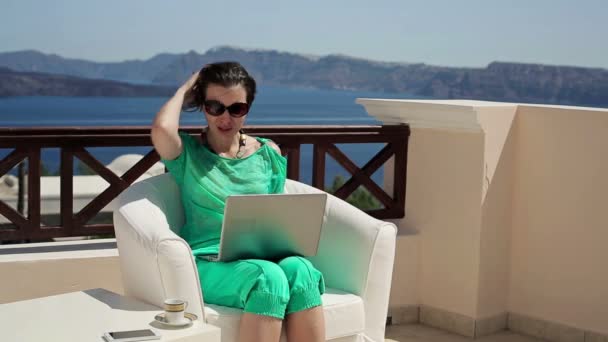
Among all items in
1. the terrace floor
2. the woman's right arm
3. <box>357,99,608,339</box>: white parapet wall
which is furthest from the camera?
the terrace floor

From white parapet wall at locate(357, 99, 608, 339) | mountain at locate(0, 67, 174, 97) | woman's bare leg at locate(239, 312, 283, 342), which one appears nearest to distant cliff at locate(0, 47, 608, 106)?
mountain at locate(0, 67, 174, 97)

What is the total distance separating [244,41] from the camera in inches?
2709

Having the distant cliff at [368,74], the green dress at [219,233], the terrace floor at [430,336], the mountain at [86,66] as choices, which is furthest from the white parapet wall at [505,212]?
the mountain at [86,66]

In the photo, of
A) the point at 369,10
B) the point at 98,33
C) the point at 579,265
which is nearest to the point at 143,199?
the point at 579,265

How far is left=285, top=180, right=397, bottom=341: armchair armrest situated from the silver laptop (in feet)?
0.87

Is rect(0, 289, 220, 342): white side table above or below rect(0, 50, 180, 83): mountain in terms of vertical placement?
below

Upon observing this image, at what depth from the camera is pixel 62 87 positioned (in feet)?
189

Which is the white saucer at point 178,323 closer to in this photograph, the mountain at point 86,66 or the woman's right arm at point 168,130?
the woman's right arm at point 168,130

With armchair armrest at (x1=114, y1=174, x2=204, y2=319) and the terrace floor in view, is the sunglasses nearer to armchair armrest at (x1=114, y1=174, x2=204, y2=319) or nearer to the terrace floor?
armchair armrest at (x1=114, y1=174, x2=204, y2=319)

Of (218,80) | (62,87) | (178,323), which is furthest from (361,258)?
(62,87)

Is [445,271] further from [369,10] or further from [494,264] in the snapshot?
[369,10]

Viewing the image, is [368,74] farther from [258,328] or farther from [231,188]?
[258,328]

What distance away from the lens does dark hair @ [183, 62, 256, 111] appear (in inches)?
145

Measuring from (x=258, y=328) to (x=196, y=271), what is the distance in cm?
28
